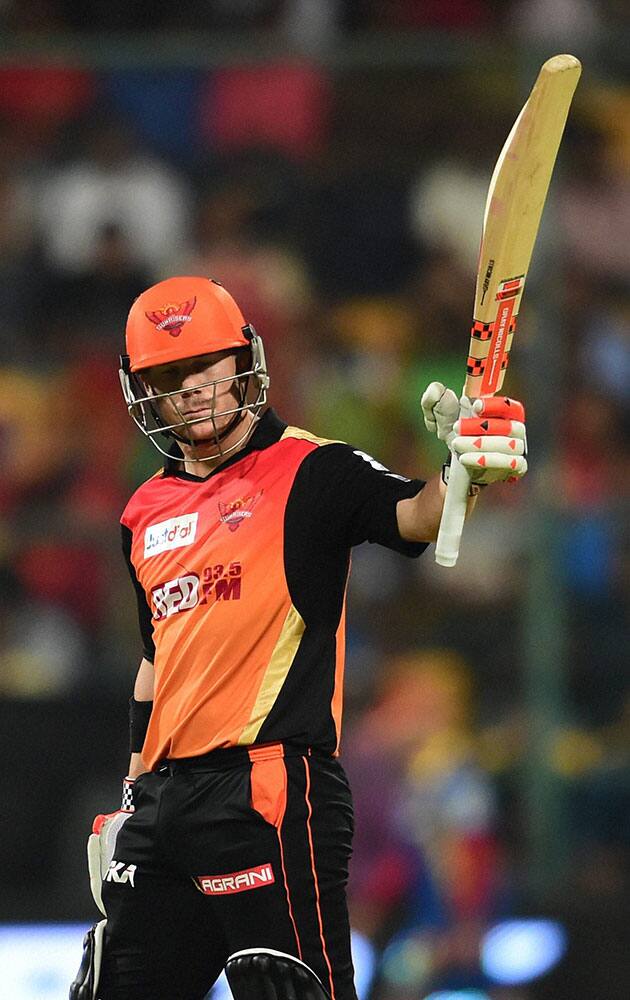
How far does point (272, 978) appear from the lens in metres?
3.33

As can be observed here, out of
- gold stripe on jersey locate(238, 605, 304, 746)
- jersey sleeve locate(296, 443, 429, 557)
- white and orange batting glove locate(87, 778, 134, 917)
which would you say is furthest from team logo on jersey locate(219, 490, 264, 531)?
white and orange batting glove locate(87, 778, 134, 917)

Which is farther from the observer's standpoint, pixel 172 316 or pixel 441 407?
pixel 172 316

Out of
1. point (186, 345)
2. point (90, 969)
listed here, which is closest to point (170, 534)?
point (186, 345)

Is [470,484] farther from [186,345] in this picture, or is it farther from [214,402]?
[186,345]

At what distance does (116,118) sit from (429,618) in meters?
2.54

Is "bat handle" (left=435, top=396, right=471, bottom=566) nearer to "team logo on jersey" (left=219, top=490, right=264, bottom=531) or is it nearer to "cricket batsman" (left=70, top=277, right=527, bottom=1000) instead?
"cricket batsman" (left=70, top=277, right=527, bottom=1000)

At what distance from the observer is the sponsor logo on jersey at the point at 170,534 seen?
11.9 ft

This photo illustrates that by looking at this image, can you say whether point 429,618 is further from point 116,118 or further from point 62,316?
point 116,118

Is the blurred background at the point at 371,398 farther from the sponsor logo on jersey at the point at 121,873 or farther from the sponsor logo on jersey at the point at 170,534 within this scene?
the sponsor logo on jersey at the point at 170,534

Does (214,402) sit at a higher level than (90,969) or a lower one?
higher

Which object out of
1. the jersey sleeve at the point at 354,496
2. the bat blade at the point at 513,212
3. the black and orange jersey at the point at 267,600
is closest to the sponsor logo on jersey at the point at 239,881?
the black and orange jersey at the point at 267,600

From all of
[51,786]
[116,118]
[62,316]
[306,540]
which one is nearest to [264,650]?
[306,540]

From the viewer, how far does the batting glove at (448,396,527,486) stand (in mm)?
3127

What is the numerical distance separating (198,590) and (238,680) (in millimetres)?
218
